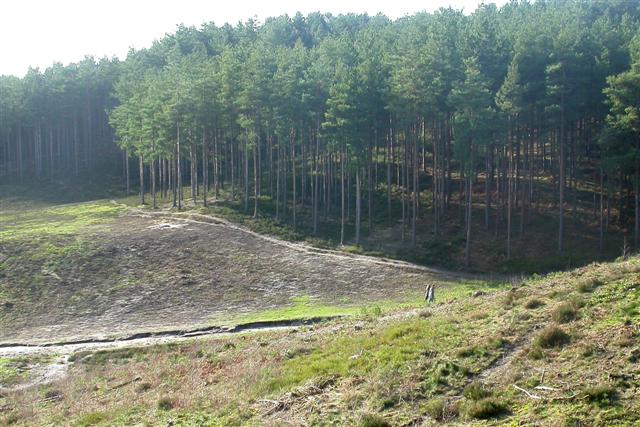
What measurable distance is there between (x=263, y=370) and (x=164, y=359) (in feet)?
34.6

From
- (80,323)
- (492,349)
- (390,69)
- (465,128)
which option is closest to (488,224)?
(465,128)

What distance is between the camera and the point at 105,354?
32.6 meters

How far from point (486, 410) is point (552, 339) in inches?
130

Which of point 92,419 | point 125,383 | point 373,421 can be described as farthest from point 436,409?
point 125,383

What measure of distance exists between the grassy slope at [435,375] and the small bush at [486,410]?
0.08 ft

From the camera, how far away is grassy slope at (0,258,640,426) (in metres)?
12.3

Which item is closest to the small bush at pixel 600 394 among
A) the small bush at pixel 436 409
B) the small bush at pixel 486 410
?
the small bush at pixel 486 410

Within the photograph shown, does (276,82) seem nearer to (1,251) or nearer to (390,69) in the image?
(390,69)

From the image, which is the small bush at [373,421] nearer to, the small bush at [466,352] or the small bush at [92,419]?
the small bush at [466,352]

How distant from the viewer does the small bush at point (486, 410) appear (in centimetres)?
1211

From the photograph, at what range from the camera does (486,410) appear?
12148mm

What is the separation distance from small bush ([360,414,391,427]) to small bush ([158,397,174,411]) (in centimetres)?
659

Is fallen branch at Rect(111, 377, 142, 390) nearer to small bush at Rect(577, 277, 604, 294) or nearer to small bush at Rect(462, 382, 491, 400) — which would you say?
small bush at Rect(462, 382, 491, 400)

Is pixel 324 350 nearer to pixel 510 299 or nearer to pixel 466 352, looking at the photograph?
pixel 510 299
